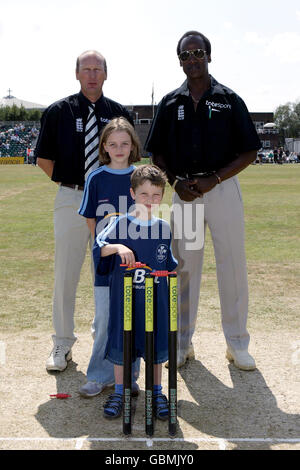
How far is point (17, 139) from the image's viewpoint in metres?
72.6

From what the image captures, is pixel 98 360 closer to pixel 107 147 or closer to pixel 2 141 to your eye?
pixel 107 147

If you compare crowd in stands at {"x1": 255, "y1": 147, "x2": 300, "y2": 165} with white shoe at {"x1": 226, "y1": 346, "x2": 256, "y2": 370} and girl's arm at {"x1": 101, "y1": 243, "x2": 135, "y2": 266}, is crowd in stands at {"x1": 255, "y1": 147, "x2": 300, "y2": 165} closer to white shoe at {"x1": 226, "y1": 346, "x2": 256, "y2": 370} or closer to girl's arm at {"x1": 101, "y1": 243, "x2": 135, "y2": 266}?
white shoe at {"x1": 226, "y1": 346, "x2": 256, "y2": 370}

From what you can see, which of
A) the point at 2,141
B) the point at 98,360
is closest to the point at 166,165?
the point at 98,360

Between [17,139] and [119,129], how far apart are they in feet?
235

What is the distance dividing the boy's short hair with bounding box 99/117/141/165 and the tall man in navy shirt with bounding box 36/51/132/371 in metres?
0.46

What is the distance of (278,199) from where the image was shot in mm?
18641

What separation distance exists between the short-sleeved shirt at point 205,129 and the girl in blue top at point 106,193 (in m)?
0.65

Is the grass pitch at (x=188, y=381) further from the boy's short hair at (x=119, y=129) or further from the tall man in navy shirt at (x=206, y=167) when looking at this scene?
the boy's short hair at (x=119, y=129)

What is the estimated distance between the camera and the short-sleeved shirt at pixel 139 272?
3578mm

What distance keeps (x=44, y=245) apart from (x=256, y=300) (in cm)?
511

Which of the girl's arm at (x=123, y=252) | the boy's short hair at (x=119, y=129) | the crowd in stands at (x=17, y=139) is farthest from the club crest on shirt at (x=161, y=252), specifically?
the crowd in stands at (x=17, y=139)

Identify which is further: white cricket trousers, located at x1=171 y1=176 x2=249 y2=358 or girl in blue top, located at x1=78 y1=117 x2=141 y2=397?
white cricket trousers, located at x1=171 y1=176 x2=249 y2=358

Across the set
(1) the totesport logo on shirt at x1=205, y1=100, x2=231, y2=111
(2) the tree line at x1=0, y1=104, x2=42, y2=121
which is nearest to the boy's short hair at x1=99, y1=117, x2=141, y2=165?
(1) the totesport logo on shirt at x1=205, y1=100, x2=231, y2=111

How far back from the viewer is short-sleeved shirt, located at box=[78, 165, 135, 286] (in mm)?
4012
